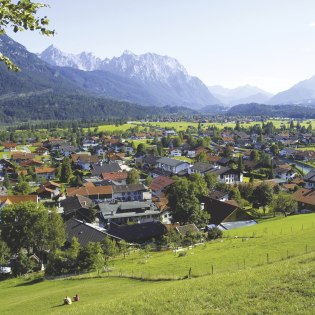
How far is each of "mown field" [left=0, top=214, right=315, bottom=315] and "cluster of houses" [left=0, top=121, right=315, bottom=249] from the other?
8348 millimetres

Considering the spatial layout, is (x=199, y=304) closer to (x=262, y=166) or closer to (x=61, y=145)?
(x=262, y=166)

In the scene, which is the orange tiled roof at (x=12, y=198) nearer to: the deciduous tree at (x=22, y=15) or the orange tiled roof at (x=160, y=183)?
the orange tiled roof at (x=160, y=183)

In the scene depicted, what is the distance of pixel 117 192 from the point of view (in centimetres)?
6338

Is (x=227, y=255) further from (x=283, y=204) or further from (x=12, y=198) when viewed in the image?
(x=12, y=198)

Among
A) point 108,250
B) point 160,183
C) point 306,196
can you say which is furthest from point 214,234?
point 160,183

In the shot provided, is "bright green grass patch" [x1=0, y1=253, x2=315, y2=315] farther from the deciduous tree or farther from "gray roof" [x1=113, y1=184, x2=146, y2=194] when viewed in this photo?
"gray roof" [x1=113, y1=184, x2=146, y2=194]

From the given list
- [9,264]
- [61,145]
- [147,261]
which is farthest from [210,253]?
[61,145]

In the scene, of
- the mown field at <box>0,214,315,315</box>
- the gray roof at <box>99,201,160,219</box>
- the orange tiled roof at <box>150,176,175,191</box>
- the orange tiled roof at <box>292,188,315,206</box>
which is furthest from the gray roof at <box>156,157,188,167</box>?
the mown field at <box>0,214,315,315</box>

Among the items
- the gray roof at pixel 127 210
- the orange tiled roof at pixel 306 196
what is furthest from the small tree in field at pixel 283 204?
the gray roof at pixel 127 210

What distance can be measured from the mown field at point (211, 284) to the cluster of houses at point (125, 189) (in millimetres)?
8348

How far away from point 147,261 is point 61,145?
336 feet

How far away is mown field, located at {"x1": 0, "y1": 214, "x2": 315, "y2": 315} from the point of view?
1279cm

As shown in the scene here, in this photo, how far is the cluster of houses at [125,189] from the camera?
45.9m

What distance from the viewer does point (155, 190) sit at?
225 ft
